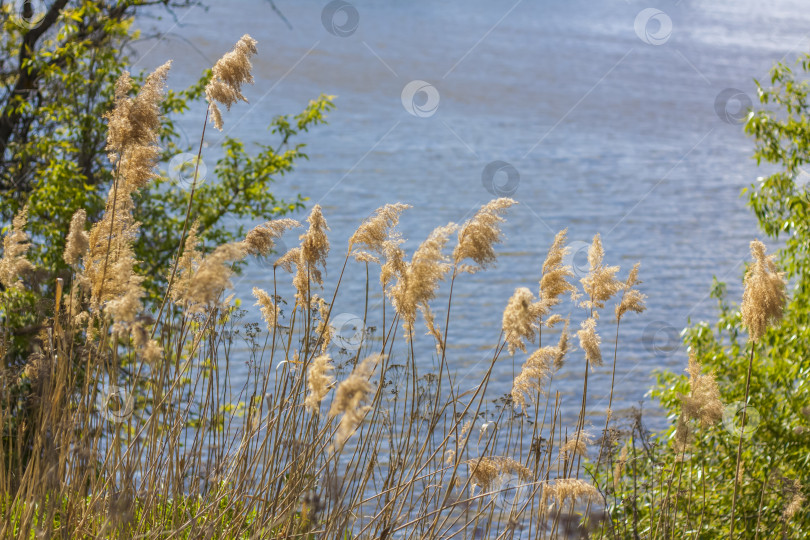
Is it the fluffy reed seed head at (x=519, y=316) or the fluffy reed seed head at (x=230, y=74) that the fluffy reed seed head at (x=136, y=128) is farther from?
the fluffy reed seed head at (x=519, y=316)

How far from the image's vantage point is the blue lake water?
1117cm

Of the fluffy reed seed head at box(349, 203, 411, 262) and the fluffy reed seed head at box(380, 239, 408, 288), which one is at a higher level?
the fluffy reed seed head at box(349, 203, 411, 262)

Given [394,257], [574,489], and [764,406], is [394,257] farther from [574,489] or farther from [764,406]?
[764,406]

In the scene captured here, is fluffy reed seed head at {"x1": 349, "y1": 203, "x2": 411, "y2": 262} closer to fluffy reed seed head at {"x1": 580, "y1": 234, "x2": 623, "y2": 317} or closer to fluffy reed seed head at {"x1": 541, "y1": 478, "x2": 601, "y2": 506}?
fluffy reed seed head at {"x1": 580, "y1": 234, "x2": 623, "y2": 317}

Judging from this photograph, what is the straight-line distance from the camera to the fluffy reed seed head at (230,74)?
265 centimetres

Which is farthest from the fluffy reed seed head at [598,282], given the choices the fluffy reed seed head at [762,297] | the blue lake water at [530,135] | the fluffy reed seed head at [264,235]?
the blue lake water at [530,135]

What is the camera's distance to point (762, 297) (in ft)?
8.11

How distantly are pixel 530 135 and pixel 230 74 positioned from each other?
20196 millimetres

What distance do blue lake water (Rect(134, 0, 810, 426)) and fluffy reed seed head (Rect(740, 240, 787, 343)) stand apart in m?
2.47

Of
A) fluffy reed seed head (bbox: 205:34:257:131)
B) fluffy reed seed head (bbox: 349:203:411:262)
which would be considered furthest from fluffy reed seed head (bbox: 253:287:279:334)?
fluffy reed seed head (bbox: 205:34:257:131)

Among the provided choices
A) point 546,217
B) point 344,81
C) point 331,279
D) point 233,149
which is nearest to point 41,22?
point 233,149

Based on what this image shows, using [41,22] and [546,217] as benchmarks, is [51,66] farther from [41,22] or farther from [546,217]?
[546,217]

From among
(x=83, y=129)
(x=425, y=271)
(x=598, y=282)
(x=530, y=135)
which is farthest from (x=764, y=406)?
(x=530, y=135)

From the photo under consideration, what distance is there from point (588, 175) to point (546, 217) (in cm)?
434
